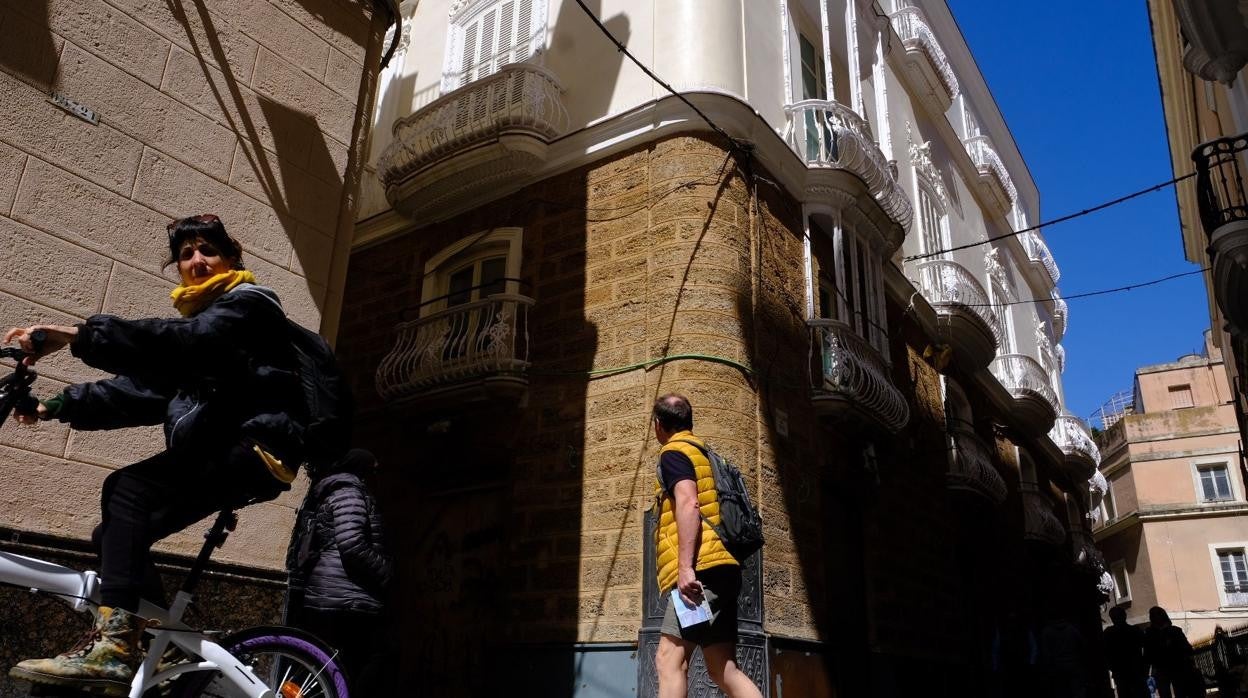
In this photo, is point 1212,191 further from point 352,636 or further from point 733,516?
point 352,636

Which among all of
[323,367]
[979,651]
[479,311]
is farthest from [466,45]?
[979,651]

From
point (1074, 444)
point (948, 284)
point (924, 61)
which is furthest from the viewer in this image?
point (1074, 444)

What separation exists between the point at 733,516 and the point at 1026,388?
15268mm

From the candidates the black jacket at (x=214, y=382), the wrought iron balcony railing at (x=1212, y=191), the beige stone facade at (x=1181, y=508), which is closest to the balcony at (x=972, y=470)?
the wrought iron balcony railing at (x=1212, y=191)

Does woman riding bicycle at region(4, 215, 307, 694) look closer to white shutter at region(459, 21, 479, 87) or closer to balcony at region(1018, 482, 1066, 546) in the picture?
white shutter at region(459, 21, 479, 87)

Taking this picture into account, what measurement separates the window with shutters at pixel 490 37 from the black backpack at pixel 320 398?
8.76m

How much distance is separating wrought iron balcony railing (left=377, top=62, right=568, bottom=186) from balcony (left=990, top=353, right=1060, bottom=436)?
11465mm

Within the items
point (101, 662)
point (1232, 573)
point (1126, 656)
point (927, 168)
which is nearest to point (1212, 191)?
point (1126, 656)

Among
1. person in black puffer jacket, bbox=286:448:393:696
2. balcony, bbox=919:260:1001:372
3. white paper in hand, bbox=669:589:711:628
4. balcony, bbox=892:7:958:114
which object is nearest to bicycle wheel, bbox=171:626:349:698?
person in black puffer jacket, bbox=286:448:393:696

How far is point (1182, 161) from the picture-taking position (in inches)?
670

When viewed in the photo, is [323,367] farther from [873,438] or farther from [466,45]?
[466,45]

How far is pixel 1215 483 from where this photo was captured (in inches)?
1324

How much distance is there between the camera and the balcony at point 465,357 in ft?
30.7

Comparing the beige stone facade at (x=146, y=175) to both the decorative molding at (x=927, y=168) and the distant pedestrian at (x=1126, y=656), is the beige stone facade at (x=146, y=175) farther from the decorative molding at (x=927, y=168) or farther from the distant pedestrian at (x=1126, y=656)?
the decorative molding at (x=927, y=168)
